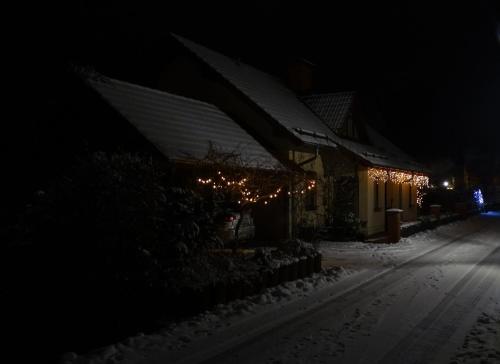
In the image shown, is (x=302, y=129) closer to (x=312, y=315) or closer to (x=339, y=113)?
(x=339, y=113)

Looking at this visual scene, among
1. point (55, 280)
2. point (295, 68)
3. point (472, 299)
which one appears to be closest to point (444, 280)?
point (472, 299)

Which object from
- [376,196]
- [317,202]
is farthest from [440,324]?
[376,196]

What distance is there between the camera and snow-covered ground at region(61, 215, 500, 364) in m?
5.96

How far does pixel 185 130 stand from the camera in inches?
571

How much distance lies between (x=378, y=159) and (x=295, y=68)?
641 centimetres

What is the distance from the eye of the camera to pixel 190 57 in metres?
Answer: 19.3

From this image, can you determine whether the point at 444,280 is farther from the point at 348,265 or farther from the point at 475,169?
the point at 475,169

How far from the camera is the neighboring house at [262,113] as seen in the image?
17.9 meters

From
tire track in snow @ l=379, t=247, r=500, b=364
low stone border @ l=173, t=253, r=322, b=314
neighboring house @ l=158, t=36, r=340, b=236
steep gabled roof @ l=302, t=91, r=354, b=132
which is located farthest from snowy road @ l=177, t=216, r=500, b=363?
steep gabled roof @ l=302, t=91, r=354, b=132

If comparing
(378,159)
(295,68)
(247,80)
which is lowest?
(378,159)

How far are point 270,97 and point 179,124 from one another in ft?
22.5

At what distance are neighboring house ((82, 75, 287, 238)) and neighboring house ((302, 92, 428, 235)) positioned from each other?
4409mm

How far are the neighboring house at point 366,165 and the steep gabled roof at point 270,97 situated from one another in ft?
2.64

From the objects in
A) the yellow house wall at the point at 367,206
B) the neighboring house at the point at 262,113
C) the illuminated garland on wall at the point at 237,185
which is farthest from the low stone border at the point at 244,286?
the yellow house wall at the point at 367,206
